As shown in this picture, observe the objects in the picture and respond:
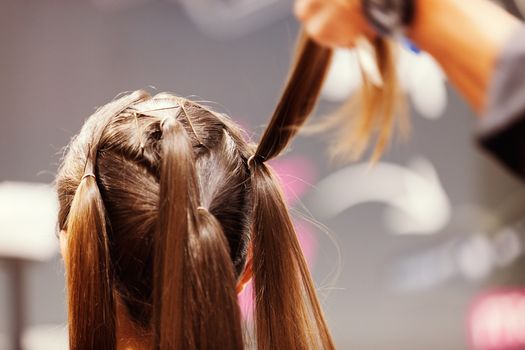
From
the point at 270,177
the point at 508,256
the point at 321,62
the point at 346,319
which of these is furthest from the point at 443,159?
the point at 321,62

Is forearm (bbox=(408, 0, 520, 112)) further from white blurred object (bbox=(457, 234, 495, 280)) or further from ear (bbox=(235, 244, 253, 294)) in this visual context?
white blurred object (bbox=(457, 234, 495, 280))

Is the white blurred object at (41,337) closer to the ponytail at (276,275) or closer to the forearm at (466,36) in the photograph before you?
the ponytail at (276,275)

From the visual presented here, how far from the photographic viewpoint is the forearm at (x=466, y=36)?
453 mm

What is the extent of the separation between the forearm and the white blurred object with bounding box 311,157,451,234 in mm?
1781

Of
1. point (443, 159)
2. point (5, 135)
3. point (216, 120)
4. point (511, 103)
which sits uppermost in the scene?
point (5, 135)

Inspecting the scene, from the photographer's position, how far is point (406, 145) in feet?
7.53

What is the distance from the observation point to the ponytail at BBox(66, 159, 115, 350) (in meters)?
0.82

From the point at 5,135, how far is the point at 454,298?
1374 millimetres

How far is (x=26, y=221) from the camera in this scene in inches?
78.4

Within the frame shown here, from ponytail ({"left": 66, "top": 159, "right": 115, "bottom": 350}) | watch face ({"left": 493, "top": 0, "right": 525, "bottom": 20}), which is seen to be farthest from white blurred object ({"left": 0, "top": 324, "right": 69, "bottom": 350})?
watch face ({"left": 493, "top": 0, "right": 525, "bottom": 20})

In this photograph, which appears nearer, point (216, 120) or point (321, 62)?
point (321, 62)

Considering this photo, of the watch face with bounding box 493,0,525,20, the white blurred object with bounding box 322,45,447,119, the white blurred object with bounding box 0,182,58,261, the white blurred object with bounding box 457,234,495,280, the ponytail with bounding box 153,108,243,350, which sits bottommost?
the ponytail with bounding box 153,108,243,350

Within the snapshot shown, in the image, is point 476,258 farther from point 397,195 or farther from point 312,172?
point 312,172

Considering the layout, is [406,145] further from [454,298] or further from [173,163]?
[173,163]
